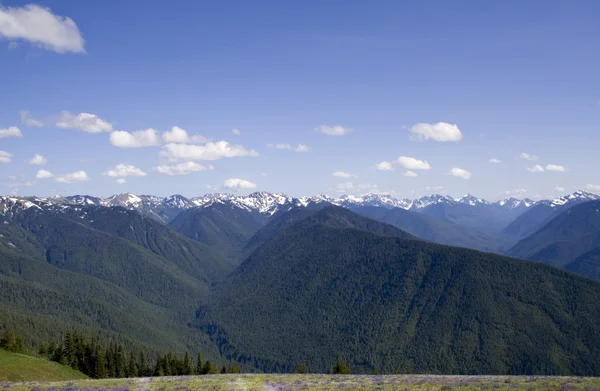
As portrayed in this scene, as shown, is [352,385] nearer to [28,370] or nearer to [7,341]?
[28,370]

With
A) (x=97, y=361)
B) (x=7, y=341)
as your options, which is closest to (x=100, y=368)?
(x=97, y=361)

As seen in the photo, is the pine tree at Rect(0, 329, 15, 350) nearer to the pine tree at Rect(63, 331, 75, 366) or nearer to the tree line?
the tree line

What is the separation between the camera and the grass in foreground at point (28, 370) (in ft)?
246

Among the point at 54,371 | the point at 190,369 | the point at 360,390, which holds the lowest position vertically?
the point at 190,369

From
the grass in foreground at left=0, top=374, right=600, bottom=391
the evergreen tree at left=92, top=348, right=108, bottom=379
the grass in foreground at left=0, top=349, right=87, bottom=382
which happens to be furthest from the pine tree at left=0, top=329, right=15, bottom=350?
the grass in foreground at left=0, top=374, right=600, bottom=391

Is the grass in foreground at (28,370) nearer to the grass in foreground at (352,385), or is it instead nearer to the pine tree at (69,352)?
the pine tree at (69,352)

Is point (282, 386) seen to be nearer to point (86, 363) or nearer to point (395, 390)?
point (395, 390)

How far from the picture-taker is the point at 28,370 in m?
82.0

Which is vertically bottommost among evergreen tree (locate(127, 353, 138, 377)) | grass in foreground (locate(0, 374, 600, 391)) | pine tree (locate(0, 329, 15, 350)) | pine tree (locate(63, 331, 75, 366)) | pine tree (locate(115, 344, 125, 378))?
evergreen tree (locate(127, 353, 138, 377))

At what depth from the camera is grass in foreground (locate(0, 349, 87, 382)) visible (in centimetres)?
7506

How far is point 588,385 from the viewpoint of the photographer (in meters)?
37.9

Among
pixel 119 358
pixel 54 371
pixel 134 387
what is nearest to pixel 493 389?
pixel 134 387

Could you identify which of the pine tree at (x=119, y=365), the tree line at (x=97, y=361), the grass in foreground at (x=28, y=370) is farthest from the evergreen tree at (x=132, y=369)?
the grass in foreground at (x=28, y=370)

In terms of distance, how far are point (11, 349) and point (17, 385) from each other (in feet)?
250
